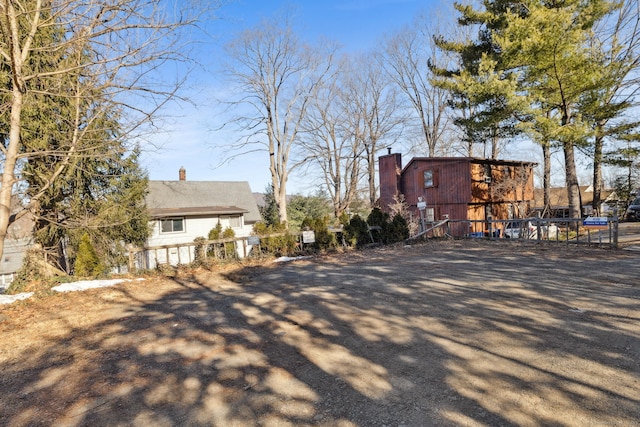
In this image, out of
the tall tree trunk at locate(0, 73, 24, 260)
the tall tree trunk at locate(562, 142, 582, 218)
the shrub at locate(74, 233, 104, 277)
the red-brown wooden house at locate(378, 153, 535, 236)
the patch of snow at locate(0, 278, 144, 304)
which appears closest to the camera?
the tall tree trunk at locate(0, 73, 24, 260)

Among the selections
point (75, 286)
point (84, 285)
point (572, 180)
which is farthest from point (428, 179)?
point (75, 286)

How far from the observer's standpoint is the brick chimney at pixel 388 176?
25906mm

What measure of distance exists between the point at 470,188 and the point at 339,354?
18.8 m

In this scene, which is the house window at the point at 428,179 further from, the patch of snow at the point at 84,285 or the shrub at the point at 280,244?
the patch of snow at the point at 84,285

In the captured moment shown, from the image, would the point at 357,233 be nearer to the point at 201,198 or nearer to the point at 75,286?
the point at 75,286

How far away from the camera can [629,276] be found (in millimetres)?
6176

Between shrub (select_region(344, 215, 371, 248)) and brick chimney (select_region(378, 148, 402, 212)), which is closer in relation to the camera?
shrub (select_region(344, 215, 371, 248))

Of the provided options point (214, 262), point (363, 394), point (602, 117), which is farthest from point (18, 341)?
point (602, 117)

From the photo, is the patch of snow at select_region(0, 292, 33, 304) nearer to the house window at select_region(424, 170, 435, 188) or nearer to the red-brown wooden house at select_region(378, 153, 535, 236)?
the red-brown wooden house at select_region(378, 153, 535, 236)

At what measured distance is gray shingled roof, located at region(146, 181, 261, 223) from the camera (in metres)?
23.4

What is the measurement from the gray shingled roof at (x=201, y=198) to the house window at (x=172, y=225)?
559mm

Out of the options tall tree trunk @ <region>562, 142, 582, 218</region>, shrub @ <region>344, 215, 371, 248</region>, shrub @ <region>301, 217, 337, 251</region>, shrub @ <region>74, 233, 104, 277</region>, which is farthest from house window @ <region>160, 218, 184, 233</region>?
tall tree trunk @ <region>562, 142, 582, 218</region>

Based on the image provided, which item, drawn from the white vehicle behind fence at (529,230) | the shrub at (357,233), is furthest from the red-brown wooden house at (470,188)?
the shrub at (357,233)

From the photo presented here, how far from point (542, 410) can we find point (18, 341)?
19.0ft
